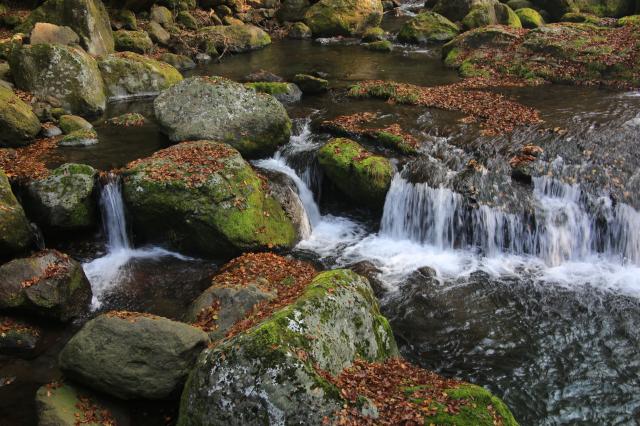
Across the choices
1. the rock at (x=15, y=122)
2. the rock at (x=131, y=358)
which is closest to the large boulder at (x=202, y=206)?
the rock at (x=131, y=358)

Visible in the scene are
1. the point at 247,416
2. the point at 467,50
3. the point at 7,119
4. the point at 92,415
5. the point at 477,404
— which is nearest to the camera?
the point at 247,416

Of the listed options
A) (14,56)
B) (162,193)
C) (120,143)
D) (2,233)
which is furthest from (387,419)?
(14,56)

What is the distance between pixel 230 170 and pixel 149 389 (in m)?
5.64

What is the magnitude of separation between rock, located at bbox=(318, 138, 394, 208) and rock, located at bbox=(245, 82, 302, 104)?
5627 mm

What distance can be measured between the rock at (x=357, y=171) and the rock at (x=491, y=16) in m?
18.8

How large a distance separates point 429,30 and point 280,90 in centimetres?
1395

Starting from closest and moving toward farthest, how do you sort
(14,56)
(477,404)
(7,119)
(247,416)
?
(247,416), (477,404), (7,119), (14,56)

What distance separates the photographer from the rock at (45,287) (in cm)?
865

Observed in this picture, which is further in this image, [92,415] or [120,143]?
[120,143]

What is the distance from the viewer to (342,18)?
101 ft

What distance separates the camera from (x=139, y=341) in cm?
695

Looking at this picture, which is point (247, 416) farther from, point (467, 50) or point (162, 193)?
point (467, 50)

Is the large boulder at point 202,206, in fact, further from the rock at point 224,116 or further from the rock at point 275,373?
the rock at point 275,373

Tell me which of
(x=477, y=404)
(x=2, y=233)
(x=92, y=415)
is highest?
(x=2, y=233)
